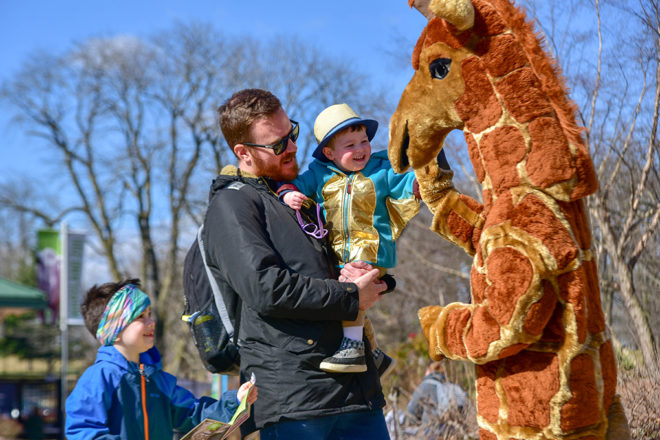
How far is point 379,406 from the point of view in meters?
2.73

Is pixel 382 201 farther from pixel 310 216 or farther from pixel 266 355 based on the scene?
pixel 266 355

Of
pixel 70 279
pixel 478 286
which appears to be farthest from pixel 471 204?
pixel 70 279

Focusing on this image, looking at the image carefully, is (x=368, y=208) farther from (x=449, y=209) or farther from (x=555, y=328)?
(x=555, y=328)

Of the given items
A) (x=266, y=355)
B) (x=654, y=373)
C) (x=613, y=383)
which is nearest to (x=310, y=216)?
(x=266, y=355)

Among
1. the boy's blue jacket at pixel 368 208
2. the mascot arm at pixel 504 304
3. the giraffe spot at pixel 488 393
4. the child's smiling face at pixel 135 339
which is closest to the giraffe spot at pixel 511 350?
the mascot arm at pixel 504 304

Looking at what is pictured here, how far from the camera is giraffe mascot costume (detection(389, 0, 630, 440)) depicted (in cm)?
219

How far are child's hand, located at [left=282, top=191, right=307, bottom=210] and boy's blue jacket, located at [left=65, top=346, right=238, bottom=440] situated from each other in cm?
84

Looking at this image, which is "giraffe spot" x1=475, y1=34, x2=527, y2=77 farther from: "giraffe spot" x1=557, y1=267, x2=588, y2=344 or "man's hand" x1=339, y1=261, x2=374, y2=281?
"man's hand" x1=339, y1=261, x2=374, y2=281

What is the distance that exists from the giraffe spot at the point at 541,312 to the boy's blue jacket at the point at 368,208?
2.86 ft

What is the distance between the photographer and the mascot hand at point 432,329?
2.50m

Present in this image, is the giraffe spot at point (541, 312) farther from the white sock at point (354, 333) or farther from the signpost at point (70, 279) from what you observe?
the signpost at point (70, 279)

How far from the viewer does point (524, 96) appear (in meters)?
2.29

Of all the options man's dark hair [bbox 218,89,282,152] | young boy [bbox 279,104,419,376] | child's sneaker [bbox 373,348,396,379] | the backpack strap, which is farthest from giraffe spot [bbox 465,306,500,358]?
man's dark hair [bbox 218,89,282,152]

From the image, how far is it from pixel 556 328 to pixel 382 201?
3.44ft
